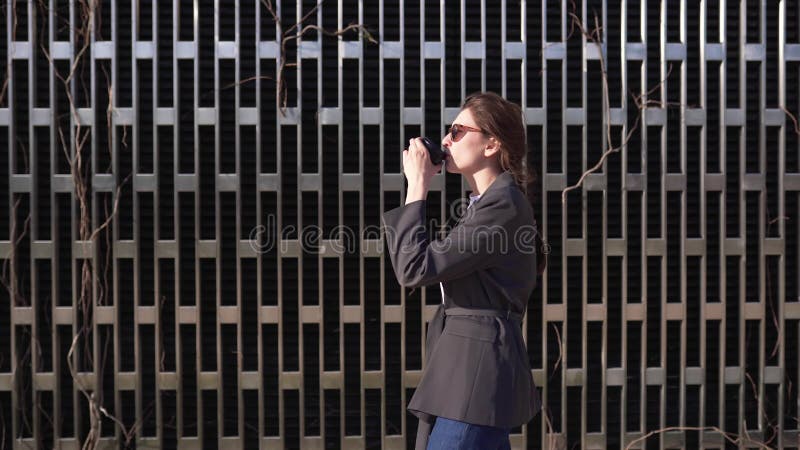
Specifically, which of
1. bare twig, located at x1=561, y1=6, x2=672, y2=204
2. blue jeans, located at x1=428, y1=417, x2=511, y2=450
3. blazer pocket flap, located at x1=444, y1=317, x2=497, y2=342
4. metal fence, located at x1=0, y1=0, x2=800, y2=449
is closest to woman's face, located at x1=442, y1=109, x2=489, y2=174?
blazer pocket flap, located at x1=444, y1=317, x2=497, y2=342

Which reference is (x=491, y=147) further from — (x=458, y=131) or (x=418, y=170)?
(x=418, y=170)

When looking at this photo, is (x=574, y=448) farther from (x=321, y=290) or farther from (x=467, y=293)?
(x=467, y=293)

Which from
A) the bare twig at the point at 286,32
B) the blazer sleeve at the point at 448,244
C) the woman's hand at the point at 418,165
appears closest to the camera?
the blazer sleeve at the point at 448,244

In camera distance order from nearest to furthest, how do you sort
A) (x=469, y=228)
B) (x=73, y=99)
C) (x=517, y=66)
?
(x=469, y=228) → (x=73, y=99) → (x=517, y=66)

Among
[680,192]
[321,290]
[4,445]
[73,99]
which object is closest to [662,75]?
[680,192]

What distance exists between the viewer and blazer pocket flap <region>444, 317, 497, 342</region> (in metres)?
1.96

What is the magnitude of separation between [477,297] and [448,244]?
0.20 metres

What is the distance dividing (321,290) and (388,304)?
326 millimetres

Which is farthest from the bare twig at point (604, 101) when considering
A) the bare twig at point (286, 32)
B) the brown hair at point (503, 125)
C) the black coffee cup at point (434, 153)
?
the black coffee cup at point (434, 153)

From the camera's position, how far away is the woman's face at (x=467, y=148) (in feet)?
6.75

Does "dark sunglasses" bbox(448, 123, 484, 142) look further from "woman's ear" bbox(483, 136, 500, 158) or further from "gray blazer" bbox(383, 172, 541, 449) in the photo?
"gray blazer" bbox(383, 172, 541, 449)

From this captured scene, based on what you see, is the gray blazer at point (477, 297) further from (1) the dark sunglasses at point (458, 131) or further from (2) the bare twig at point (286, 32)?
(2) the bare twig at point (286, 32)

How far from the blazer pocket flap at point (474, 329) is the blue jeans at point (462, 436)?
0.25 meters

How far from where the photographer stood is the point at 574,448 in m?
3.33
